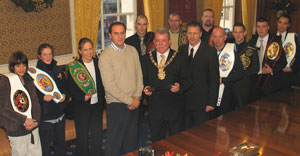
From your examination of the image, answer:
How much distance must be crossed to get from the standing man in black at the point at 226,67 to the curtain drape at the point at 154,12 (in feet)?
8.01

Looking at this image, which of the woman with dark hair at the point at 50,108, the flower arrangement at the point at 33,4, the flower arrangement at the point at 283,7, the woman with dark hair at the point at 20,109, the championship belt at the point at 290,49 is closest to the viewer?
the woman with dark hair at the point at 20,109

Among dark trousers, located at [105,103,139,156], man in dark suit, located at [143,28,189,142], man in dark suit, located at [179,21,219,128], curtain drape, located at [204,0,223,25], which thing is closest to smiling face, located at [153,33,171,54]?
man in dark suit, located at [143,28,189,142]

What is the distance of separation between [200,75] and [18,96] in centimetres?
171

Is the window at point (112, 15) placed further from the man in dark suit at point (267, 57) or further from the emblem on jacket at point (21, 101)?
the emblem on jacket at point (21, 101)

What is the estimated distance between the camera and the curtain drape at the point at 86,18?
4.47 m

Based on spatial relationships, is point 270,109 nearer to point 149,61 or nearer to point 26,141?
point 149,61

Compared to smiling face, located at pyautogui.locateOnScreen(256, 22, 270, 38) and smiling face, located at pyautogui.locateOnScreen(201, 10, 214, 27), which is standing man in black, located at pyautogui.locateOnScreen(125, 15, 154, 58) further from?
smiling face, located at pyautogui.locateOnScreen(256, 22, 270, 38)

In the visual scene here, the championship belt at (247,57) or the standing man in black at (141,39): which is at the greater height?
the standing man in black at (141,39)

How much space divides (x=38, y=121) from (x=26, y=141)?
199 mm

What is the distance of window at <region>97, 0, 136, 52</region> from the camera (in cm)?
514

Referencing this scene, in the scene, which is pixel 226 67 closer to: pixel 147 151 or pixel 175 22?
pixel 175 22

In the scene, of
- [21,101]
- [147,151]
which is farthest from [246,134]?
[21,101]

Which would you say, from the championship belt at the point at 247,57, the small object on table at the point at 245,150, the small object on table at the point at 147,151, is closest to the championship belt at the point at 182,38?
the championship belt at the point at 247,57

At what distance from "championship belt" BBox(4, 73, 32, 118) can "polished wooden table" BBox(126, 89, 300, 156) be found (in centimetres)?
116
